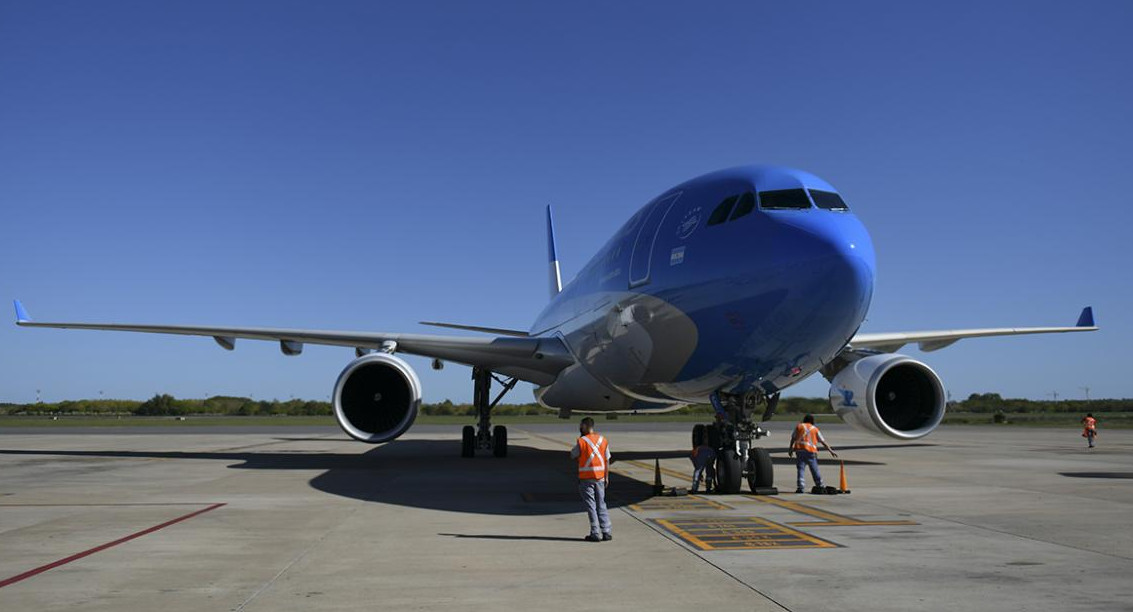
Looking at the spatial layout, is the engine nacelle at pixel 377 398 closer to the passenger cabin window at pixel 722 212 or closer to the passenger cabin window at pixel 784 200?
the passenger cabin window at pixel 722 212

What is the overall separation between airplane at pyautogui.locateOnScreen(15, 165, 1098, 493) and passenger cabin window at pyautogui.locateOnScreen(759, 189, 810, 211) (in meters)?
0.02

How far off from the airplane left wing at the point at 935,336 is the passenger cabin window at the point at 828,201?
7405mm

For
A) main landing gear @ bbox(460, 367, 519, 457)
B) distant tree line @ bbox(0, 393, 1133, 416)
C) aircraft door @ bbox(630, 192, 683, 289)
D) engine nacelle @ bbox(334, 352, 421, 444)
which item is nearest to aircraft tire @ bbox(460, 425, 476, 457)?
main landing gear @ bbox(460, 367, 519, 457)

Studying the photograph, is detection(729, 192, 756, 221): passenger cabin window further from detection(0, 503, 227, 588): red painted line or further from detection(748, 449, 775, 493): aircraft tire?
detection(0, 503, 227, 588): red painted line

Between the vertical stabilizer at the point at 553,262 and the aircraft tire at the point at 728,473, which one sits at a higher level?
the vertical stabilizer at the point at 553,262

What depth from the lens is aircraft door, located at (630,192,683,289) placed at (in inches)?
452

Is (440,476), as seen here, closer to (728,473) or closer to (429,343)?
(429,343)

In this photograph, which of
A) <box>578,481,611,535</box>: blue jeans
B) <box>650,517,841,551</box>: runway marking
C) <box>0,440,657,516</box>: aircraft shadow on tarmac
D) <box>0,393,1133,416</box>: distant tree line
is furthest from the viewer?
<box>0,393,1133,416</box>: distant tree line

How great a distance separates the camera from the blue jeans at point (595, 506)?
7.75m

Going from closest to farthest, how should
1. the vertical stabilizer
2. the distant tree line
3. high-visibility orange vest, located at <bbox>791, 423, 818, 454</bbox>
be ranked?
high-visibility orange vest, located at <bbox>791, 423, 818, 454</bbox>
the vertical stabilizer
the distant tree line

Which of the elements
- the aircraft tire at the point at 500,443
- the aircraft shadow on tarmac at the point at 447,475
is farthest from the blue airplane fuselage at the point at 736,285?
the aircraft tire at the point at 500,443

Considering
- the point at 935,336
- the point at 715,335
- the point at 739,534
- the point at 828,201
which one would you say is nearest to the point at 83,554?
the point at 739,534

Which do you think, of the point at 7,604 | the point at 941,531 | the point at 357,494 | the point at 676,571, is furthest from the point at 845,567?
the point at 357,494

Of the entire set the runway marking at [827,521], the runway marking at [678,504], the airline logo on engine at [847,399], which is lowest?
the runway marking at [827,521]
